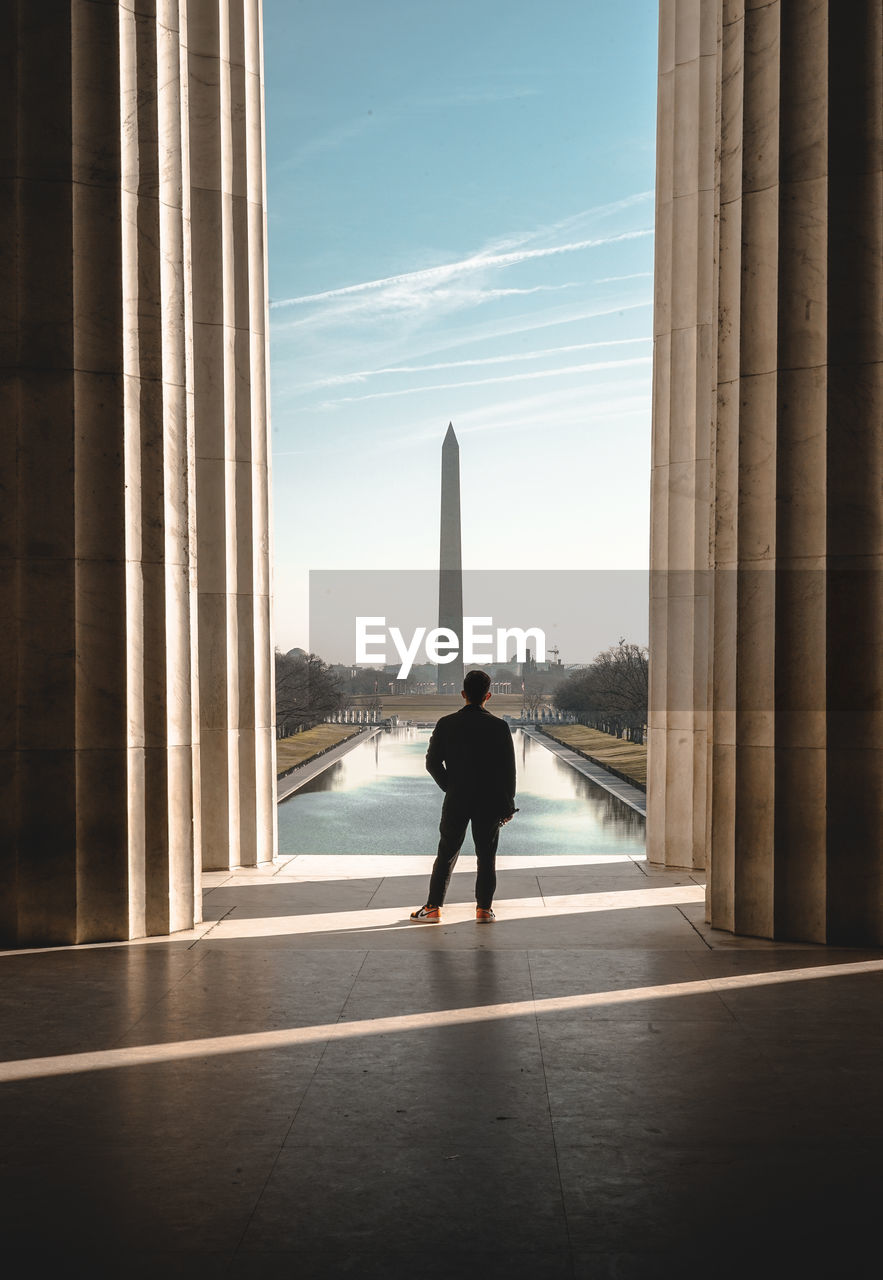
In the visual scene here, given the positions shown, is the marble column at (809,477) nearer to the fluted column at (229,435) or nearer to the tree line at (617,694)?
the fluted column at (229,435)

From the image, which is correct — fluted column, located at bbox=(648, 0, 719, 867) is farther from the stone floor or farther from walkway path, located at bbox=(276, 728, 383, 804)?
walkway path, located at bbox=(276, 728, 383, 804)

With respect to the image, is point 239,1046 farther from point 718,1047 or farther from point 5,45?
point 5,45

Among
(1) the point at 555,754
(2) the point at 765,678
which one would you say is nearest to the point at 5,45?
(2) the point at 765,678

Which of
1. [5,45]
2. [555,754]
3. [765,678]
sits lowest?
[555,754]

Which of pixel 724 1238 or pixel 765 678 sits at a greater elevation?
pixel 765 678

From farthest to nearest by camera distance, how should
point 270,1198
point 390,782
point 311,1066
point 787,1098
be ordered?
point 390,782 → point 311,1066 → point 787,1098 → point 270,1198

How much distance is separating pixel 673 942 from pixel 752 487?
4085mm

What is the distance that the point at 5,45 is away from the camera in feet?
34.1

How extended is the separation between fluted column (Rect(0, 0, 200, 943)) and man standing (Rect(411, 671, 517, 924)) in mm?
2527

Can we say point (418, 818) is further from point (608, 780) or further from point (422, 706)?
point (422, 706)

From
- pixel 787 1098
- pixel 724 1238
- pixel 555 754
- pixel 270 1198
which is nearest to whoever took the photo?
pixel 724 1238

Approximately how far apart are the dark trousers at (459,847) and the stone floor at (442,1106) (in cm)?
56

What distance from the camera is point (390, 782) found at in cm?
3688

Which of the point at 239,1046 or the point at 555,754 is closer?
the point at 239,1046
